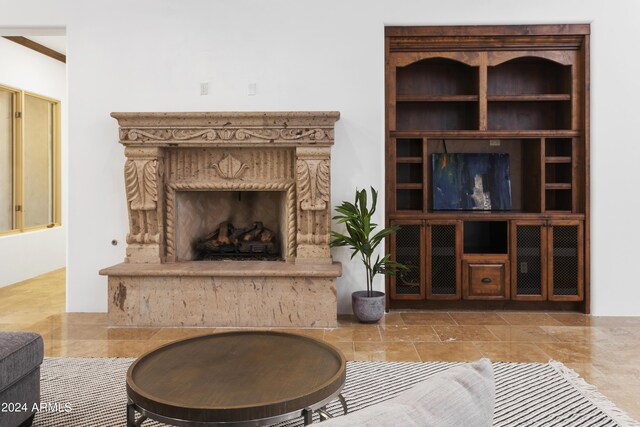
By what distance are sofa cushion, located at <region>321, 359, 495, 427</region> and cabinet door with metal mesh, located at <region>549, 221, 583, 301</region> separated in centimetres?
392

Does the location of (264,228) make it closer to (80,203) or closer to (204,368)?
(80,203)

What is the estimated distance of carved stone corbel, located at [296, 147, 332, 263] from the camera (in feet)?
13.2

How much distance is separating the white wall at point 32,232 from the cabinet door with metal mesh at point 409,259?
177 inches

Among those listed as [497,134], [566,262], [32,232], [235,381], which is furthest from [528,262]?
[32,232]

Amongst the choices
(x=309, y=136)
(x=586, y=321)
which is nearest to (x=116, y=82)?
(x=309, y=136)

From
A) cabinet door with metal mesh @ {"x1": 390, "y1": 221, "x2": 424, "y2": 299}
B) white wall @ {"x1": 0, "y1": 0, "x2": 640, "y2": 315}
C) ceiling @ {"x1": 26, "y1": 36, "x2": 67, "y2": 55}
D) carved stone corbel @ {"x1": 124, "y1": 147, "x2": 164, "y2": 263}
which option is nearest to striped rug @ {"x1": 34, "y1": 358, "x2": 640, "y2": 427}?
carved stone corbel @ {"x1": 124, "y1": 147, "x2": 164, "y2": 263}

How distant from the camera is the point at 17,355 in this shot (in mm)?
1938

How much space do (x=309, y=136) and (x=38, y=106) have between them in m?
4.49

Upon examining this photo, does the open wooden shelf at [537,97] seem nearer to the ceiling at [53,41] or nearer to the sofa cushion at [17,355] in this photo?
the sofa cushion at [17,355]

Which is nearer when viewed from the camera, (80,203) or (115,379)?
(115,379)

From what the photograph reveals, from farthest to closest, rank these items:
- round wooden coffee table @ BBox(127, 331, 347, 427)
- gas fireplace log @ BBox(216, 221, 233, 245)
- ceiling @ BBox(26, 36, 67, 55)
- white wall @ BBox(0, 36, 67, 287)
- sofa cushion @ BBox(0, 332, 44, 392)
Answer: ceiling @ BBox(26, 36, 67, 55), white wall @ BBox(0, 36, 67, 287), gas fireplace log @ BBox(216, 221, 233, 245), sofa cushion @ BBox(0, 332, 44, 392), round wooden coffee table @ BBox(127, 331, 347, 427)

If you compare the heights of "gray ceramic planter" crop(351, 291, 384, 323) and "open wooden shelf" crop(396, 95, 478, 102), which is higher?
"open wooden shelf" crop(396, 95, 478, 102)

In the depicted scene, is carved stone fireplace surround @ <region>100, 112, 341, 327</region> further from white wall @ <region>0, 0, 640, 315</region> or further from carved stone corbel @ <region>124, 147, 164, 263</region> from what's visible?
white wall @ <region>0, 0, 640, 315</region>

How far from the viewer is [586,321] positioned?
13.1 feet
